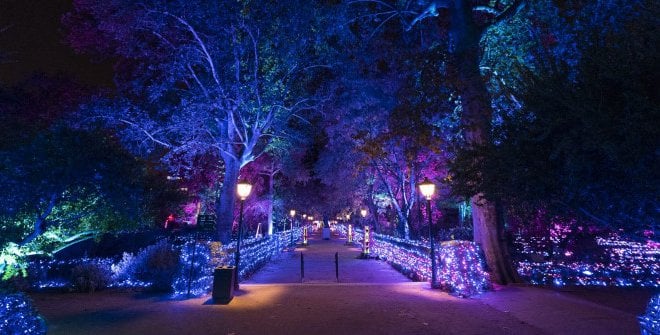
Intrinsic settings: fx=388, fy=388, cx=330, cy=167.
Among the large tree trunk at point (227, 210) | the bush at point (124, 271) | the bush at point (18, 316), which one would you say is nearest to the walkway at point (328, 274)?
the large tree trunk at point (227, 210)

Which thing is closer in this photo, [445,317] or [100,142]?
[445,317]

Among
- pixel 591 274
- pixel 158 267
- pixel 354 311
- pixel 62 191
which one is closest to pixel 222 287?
pixel 354 311

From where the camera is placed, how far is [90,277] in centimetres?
1084

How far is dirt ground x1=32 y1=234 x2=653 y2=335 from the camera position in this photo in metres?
6.86

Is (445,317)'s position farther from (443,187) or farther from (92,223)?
(443,187)

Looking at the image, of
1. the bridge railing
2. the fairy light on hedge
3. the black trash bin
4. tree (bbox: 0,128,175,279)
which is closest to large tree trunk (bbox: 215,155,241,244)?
tree (bbox: 0,128,175,279)

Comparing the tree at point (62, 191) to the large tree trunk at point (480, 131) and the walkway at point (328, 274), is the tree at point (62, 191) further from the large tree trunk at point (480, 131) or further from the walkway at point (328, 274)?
the large tree trunk at point (480, 131)

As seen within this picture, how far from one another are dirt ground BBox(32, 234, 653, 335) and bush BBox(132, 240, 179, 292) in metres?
0.67

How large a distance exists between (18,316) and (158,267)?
7.13m

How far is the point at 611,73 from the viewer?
4637 millimetres

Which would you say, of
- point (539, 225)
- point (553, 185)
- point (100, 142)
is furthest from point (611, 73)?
point (539, 225)

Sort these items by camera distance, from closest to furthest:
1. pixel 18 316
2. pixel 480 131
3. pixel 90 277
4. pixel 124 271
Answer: pixel 18 316 → pixel 90 277 → pixel 480 131 → pixel 124 271

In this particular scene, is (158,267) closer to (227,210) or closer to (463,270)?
(227,210)

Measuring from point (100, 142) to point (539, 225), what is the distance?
17.1 m
